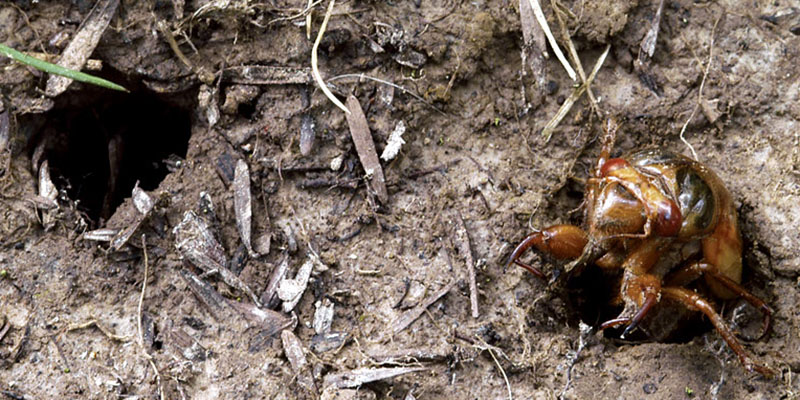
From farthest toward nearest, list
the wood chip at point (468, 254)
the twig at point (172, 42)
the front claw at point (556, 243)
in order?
the twig at point (172, 42)
the wood chip at point (468, 254)
the front claw at point (556, 243)

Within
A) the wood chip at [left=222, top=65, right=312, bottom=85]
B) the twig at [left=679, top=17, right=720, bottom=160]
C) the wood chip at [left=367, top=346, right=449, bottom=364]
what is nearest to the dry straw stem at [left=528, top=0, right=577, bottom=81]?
the twig at [left=679, top=17, right=720, bottom=160]

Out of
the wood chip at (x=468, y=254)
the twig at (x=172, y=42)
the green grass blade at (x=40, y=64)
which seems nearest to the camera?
the green grass blade at (x=40, y=64)

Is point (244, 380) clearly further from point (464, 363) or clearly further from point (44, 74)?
point (44, 74)

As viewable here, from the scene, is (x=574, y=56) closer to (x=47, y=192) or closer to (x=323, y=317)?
(x=323, y=317)

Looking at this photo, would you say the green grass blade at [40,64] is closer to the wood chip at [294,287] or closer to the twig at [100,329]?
the twig at [100,329]

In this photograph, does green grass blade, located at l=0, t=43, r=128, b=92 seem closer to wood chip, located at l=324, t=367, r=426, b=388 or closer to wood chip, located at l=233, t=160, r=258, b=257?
wood chip, located at l=233, t=160, r=258, b=257

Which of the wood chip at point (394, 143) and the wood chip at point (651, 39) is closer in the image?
the wood chip at point (394, 143)

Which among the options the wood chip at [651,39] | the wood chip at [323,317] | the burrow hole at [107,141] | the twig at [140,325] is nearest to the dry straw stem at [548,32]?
the wood chip at [651,39]

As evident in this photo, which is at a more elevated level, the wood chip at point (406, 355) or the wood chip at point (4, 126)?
the wood chip at point (4, 126)
